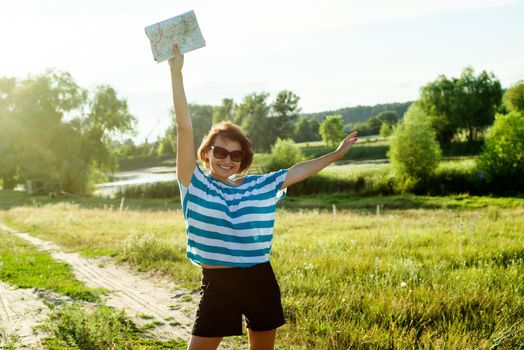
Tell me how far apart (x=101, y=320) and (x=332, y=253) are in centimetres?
488

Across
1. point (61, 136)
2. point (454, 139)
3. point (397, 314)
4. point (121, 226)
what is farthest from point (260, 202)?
Result: point (454, 139)

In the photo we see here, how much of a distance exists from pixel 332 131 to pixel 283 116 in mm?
23147

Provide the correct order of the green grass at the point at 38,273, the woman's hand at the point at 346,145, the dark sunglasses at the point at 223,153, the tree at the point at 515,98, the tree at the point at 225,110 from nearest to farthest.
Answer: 1. the dark sunglasses at the point at 223,153
2. the woman's hand at the point at 346,145
3. the green grass at the point at 38,273
4. the tree at the point at 515,98
5. the tree at the point at 225,110

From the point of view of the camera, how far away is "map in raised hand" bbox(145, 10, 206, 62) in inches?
130

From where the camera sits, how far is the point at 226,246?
3.23m

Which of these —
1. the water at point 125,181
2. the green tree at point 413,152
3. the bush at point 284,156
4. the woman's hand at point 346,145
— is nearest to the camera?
the woman's hand at point 346,145

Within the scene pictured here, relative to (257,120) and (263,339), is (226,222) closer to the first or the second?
(263,339)

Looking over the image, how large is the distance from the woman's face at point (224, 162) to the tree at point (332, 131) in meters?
97.7

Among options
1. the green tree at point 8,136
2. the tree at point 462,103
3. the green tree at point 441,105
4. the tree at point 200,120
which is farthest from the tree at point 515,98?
the green tree at point 8,136

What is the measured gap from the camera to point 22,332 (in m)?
5.75

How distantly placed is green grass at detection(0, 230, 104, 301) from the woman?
4.74 m

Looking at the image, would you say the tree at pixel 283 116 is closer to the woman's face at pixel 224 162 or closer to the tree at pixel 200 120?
the tree at pixel 200 120

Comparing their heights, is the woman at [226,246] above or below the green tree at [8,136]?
below

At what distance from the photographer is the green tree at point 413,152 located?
40.8 m
